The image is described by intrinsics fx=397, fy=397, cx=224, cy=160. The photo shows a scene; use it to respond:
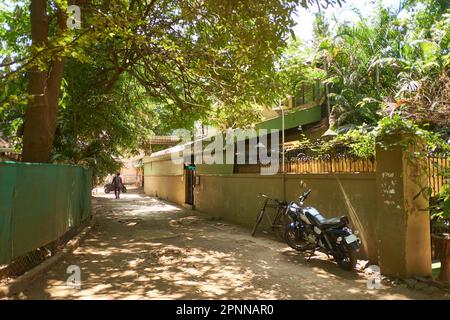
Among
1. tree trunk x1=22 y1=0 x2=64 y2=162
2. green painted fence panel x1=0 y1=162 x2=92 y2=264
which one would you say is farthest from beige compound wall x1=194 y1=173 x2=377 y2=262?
tree trunk x1=22 y1=0 x2=64 y2=162

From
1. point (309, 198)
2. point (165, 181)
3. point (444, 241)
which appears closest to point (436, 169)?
point (444, 241)

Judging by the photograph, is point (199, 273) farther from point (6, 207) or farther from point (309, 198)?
point (309, 198)

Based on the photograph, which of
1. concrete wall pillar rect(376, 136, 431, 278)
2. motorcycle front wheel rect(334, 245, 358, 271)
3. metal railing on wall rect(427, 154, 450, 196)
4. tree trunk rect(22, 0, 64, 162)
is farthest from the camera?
tree trunk rect(22, 0, 64, 162)

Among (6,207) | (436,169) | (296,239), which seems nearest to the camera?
(6,207)

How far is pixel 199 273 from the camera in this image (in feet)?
21.2

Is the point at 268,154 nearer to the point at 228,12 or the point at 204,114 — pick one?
the point at 204,114

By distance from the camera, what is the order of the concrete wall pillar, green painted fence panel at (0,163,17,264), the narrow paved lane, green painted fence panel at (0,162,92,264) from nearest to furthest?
green painted fence panel at (0,163,17,264), green painted fence panel at (0,162,92,264), the narrow paved lane, the concrete wall pillar

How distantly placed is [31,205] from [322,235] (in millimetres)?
4746

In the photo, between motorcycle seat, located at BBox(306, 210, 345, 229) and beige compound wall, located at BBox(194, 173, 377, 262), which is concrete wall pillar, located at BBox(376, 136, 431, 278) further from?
motorcycle seat, located at BBox(306, 210, 345, 229)

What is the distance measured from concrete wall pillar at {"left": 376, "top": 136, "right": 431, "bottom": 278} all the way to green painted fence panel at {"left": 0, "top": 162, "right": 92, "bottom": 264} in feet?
17.6

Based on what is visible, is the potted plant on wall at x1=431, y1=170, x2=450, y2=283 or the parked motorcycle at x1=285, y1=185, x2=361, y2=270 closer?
the potted plant on wall at x1=431, y1=170, x2=450, y2=283

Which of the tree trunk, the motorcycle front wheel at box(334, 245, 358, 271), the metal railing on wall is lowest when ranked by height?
the motorcycle front wheel at box(334, 245, 358, 271)

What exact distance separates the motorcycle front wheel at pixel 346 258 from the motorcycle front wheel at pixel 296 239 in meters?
1.01

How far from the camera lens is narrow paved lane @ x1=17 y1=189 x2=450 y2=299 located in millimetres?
5340
